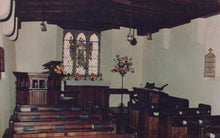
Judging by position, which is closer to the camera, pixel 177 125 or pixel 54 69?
pixel 177 125

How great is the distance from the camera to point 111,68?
9734mm

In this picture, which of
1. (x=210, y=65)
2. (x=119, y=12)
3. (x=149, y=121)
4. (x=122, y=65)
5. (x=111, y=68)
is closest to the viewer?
(x=149, y=121)

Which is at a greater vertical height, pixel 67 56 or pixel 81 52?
pixel 81 52

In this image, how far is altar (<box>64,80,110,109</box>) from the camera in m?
8.88

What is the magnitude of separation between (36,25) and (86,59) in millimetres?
2485

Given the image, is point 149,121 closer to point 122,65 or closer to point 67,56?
point 122,65

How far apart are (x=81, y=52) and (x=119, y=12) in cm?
308

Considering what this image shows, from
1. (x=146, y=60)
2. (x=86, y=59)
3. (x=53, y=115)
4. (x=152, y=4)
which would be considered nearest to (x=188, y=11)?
(x=152, y=4)

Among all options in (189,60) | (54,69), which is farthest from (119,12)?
(54,69)

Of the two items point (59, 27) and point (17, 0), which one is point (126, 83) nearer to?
point (59, 27)

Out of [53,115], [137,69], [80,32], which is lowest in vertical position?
[53,115]

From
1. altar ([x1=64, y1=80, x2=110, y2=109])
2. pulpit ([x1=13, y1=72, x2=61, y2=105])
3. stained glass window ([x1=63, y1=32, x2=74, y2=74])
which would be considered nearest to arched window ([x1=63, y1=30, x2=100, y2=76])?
stained glass window ([x1=63, y1=32, x2=74, y2=74])

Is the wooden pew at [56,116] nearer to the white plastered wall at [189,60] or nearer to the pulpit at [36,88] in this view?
the pulpit at [36,88]

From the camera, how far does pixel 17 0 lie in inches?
236
